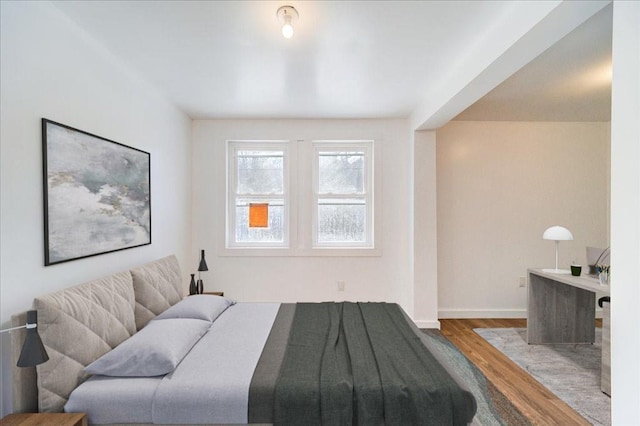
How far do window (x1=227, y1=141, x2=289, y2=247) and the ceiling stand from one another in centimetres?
70

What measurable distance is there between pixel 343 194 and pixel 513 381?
102 inches

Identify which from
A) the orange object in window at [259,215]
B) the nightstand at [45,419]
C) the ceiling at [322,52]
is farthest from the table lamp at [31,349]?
the orange object in window at [259,215]

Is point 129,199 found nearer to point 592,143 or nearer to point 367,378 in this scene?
point 367,378

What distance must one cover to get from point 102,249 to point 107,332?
24.9 inches

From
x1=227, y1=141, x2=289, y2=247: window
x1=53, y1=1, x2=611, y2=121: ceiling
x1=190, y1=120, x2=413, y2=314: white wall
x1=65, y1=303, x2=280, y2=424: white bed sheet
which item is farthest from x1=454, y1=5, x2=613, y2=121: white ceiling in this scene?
x1=65, y1=303, x2=280, y2=424: white bed sheet

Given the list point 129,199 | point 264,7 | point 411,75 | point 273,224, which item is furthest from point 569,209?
point 129,199

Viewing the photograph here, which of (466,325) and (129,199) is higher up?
(129,199)

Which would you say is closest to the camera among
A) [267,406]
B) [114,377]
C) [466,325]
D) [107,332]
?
[267,406]

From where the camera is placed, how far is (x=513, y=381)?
2.68m

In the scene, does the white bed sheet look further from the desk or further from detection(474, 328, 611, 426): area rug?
the desk

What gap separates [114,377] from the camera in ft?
5.47

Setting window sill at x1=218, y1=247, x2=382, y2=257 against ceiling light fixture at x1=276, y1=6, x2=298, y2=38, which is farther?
window sill at x1=218, y1=247, x2=382, y2=257

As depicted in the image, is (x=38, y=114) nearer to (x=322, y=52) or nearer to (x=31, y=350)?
(x=31, y=350)

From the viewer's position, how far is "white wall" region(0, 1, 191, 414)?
1.55 metres
